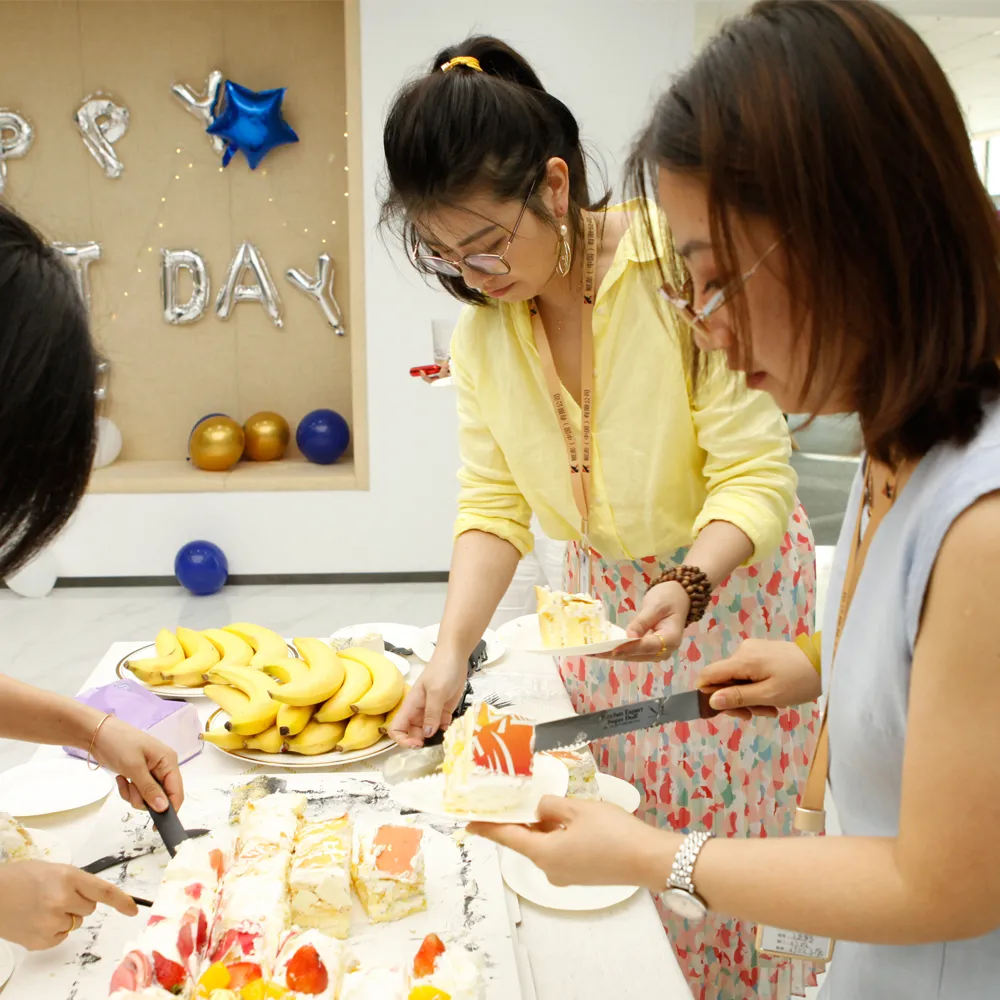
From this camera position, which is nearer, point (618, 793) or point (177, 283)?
point (618, 793)

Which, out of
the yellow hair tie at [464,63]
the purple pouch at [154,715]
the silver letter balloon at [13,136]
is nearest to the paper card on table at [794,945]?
the purple pouch at [154,715]

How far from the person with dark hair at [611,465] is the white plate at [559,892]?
335 mm

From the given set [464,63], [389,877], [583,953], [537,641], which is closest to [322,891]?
[389,877]

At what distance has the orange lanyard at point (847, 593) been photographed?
97 centimetres

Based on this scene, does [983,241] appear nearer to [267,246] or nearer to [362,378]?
[362,378]

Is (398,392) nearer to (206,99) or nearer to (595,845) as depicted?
(206,99)

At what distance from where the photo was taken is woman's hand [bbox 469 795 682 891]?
96 cm

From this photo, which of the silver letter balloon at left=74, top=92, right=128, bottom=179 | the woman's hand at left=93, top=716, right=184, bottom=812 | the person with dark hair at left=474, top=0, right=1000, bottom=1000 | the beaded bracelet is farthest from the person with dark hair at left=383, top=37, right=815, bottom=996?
the silver letter balloon at left=74, top=92, right=128, bottom=179

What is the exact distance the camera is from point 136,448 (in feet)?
19.2

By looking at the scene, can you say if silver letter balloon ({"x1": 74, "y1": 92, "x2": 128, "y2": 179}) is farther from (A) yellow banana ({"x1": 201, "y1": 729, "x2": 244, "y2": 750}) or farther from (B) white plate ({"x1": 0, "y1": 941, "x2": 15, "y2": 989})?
(B) white plate ({"x1": 0, "y1": 941, "x2": 15, "y2": 989})

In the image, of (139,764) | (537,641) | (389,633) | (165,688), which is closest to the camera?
(139,764)

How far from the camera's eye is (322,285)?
5.57 meters

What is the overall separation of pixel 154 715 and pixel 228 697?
141mm

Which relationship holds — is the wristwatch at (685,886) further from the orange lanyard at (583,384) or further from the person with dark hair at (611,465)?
the orange lanyard at (583,384)
